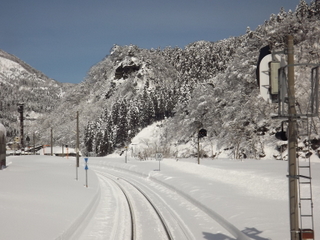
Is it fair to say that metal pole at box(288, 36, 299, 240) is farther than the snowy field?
No

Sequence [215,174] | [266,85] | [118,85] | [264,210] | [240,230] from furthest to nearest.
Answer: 1. [118,85]
2. [215,174]
3. [264,210]
4. [240,230]
5. [266,85]

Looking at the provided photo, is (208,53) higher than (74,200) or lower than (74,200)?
higher

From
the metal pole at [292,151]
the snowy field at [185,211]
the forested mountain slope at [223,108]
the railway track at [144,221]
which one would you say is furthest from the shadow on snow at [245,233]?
the forested mountain slope at [223,108]

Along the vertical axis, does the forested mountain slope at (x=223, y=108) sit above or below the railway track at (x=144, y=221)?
above

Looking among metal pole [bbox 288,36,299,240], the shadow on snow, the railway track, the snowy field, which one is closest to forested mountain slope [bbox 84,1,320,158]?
the snowy field

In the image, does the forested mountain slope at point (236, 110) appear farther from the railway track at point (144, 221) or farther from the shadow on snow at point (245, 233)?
the shadow on snow at point (245, 233)

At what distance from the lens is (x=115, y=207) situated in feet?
50.5

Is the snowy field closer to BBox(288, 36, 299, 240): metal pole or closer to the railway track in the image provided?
the railway track

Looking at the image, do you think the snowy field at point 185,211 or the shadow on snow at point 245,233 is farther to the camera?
the snowy field at point 185,211

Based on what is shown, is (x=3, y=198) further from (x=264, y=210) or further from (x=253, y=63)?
(x=253, y=63)

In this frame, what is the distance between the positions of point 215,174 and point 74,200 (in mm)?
13467

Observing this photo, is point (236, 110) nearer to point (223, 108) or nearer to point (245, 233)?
point (223, 108)

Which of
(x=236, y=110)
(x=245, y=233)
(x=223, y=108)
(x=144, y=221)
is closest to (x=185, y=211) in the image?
(x=144, y=221)

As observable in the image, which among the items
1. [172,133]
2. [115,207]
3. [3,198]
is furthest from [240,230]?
[172,133]
